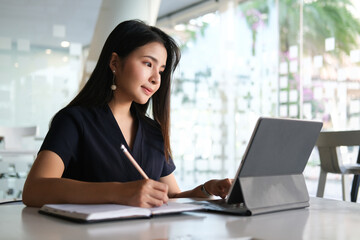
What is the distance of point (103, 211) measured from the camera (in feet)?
2.97

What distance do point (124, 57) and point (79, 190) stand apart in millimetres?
568

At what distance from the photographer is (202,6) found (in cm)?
680

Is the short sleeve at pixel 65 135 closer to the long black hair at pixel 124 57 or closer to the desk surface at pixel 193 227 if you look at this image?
the long black hair at pixel 124 57

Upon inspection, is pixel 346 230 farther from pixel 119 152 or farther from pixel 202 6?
pixel 202 6

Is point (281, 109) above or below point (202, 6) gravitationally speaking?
below

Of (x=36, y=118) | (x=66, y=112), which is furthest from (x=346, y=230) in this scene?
(x=36, y=118)

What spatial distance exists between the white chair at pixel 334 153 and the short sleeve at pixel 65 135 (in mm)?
1963

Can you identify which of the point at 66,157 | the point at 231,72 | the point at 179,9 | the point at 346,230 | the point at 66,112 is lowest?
the point at 346,230

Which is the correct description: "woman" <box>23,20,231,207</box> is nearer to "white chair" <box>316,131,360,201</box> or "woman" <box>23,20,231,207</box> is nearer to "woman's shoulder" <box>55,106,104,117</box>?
"woman's shoulder" <box>55,106,104,117</box>

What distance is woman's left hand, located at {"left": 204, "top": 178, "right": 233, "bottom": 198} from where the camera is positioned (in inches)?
51.6

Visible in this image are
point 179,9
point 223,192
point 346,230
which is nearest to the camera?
point 346,230

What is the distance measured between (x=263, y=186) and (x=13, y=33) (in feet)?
13.9

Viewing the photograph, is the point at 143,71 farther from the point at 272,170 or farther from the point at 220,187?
the point at 272,170

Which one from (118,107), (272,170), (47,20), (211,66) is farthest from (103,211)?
(211,66)
